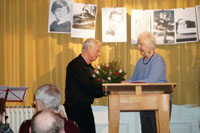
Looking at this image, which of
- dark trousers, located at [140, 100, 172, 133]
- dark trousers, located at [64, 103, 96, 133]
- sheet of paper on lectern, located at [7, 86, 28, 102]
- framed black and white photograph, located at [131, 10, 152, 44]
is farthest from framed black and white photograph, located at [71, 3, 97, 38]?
dark trousers, located at [140, 100, 172, 133]

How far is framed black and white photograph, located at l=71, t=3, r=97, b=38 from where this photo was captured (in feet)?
15.0

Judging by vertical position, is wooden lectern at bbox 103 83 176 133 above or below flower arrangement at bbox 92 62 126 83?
below

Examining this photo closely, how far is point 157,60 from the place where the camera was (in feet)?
11.7

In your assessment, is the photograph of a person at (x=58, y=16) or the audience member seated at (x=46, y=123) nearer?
the audience member seated at (x=46, y=123)

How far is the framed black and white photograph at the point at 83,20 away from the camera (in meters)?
4.57

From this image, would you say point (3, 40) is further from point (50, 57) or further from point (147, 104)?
point (147, 104)

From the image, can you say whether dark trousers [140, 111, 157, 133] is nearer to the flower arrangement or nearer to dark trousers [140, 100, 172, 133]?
dark trousers [140, 100, 172, 133]

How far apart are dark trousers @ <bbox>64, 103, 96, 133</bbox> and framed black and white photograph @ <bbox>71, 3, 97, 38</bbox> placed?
1.27 metres

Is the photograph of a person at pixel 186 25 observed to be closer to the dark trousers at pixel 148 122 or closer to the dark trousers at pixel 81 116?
the dark trousers at pixel 148 122

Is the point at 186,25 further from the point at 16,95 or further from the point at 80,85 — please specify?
the point at 16,95

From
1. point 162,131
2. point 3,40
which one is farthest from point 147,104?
point 3,40

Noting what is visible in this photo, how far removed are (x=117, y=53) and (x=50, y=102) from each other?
7.69ft

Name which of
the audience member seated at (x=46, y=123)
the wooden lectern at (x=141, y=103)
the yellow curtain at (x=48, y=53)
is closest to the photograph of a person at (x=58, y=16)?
the yellow curtain at (x=48, y=53)

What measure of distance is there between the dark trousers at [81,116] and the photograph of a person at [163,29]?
166 cm
